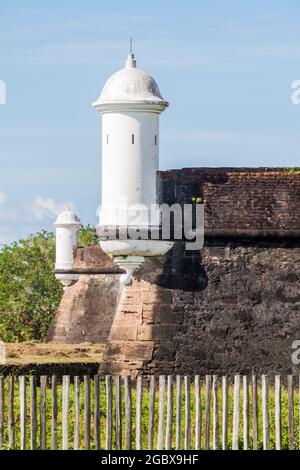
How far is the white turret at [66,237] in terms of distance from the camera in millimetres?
39500

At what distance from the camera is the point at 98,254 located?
3875 cm

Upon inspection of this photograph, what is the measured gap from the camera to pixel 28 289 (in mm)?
50094

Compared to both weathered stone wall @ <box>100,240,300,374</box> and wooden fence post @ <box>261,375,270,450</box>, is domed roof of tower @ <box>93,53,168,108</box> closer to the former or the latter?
weathered stone wall @ <box>100,240,300,374</box>

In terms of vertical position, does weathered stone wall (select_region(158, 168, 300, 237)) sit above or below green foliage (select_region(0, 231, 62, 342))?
above

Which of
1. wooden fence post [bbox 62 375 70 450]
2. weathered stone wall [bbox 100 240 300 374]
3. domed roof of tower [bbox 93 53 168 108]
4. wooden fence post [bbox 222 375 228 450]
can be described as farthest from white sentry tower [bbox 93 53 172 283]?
wooden fence post [bbox 62 375 70 450]

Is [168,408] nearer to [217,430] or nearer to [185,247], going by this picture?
[217,430]

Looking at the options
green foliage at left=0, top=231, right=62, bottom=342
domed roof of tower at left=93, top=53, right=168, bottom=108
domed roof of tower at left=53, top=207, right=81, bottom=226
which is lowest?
green foliage at left=0, top=231, right=62, bottom=342

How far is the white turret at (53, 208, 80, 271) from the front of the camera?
1555 inches

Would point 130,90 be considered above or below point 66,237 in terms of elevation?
above

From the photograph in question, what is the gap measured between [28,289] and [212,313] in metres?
23.7

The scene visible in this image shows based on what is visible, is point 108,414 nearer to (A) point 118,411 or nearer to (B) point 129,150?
(A) point 118,411

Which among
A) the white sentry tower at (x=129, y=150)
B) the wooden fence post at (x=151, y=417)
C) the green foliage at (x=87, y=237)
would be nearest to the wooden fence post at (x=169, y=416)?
the wooden fence post at (x=151, y=417)

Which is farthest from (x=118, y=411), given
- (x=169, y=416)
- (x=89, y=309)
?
(x=89, y=309)

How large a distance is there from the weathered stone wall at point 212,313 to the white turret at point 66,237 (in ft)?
41.3
